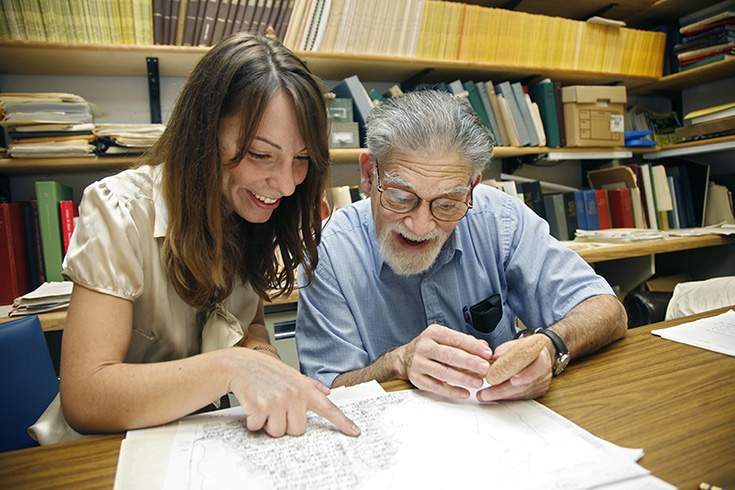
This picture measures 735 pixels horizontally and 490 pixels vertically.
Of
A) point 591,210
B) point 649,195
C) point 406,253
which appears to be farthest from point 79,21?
point 649,195

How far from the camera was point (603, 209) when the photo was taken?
254 centimetres

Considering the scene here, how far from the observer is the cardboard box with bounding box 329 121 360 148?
1988 mm

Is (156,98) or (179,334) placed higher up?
(156,98)

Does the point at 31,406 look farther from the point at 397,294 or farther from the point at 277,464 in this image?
the point at 397,294

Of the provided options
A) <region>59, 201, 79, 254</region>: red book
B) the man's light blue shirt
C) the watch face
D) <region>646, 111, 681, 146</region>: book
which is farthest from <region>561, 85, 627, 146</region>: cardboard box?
<region>59, 201, 79, 254</region>: red book

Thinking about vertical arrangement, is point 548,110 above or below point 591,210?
above

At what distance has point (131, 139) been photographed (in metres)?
1.68

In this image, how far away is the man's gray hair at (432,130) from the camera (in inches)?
39.5

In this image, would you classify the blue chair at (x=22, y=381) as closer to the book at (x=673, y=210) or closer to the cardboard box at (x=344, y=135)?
the cardboard box at (x=344, y=135)

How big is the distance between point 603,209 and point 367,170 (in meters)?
1.98

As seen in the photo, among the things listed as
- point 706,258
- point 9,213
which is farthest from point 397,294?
point 706,258

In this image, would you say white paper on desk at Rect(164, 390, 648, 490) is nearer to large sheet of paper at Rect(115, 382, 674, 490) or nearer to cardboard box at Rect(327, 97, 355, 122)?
large sheet of paper at Rect(115, 382, 674, 490)

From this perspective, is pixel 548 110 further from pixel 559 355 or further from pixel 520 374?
pixel 520 374

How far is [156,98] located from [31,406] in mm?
1539
